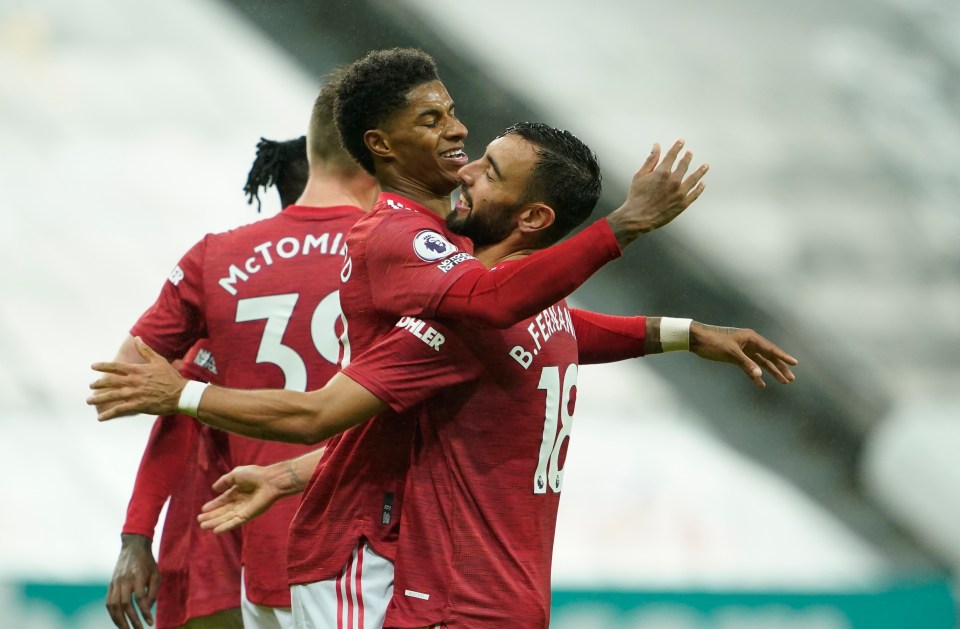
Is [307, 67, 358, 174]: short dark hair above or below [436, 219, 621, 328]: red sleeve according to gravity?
above

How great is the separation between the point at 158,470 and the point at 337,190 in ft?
2.62

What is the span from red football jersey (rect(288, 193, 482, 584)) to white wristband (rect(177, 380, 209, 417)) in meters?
0.28

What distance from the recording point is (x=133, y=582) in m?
2.83

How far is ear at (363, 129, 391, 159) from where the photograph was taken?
235cm

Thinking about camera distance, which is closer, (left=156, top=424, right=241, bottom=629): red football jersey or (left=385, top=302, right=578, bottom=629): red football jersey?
(left=385, top=302, right=578, bottom=629): red football jersey

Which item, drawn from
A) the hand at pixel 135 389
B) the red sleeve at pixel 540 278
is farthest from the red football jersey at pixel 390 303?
the hand at pixel 135 389

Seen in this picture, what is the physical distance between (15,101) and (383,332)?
448cm

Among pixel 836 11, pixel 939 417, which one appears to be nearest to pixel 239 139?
pixel 836 11

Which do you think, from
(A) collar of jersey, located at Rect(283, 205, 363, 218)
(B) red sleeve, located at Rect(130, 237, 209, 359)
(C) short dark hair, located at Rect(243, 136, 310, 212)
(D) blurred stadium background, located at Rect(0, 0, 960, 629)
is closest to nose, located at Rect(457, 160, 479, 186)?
(A) collar of jersey, located at Rect(283, 205, 363, 218)

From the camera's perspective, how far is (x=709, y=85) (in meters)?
6.04

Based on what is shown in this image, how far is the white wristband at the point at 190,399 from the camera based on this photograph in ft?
6.49

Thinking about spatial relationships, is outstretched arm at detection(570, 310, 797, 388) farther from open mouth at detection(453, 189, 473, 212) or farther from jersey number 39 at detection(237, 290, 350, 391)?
jersey number 39 at detection(237, 290, 350, 391)

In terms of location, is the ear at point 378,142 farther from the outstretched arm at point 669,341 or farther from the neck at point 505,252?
the outstretched arm at point 669,341

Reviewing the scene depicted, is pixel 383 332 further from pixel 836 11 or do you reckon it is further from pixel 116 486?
pixel 836 11
